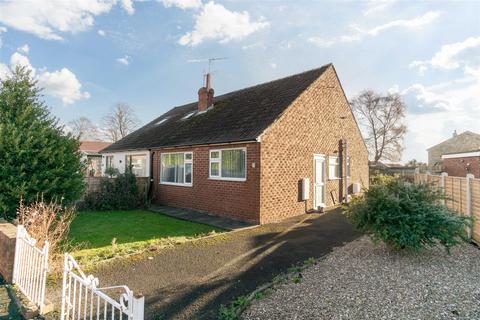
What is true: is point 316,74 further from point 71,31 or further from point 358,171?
point 71,31

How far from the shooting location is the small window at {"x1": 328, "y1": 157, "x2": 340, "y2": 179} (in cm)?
1377

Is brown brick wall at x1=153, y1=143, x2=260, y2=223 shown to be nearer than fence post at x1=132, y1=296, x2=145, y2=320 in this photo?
No

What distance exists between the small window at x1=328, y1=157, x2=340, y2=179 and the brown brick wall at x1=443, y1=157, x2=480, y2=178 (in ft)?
59.8

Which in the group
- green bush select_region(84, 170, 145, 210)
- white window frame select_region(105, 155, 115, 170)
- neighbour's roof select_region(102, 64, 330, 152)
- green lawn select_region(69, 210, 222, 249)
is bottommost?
green lawn select_region(69, 210, 222, 249)

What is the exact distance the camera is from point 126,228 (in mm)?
9180

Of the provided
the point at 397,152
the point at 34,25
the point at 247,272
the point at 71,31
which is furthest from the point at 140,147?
the point at 397,152

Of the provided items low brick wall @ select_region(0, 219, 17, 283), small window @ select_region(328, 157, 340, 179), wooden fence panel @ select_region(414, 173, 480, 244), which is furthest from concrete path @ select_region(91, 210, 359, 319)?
small window @ select_region(328, 157, 340, 179)

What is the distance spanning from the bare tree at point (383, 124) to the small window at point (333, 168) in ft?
91.2

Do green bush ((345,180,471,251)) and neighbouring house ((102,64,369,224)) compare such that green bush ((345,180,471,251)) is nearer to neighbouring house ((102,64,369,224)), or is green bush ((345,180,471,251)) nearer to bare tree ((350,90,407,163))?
neighbouring house ((102,64,369,224))

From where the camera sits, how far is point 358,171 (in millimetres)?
16547

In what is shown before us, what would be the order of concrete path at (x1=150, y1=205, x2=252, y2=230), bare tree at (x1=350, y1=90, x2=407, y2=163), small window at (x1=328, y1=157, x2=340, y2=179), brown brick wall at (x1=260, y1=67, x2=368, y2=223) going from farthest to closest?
1. bare tree at (x1=350, y1=90, x2=407, y2=163)
2. small window at (x1=328, y1=157, x2=340, y2=179)
3. brown brick wall at (x1=260, y1=67, x2=368, y2=223)
4. concrete path at (x1=150, y1=205, x2=252, y2=230)

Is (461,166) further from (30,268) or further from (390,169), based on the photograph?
(30,268)

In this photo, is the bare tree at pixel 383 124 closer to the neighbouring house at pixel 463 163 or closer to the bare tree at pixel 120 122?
the neighbouring house at pixel 463 163

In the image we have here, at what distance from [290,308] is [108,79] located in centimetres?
2012
